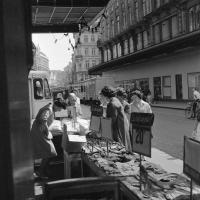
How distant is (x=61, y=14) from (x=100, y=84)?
3755 centimetres

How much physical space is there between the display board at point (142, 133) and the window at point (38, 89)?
460 inches

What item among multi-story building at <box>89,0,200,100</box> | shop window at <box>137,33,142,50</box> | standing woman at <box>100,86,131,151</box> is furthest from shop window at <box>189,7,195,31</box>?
standing woman at <box>100,86,131,151</box>

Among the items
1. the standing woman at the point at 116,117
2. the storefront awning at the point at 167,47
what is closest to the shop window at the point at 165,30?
the storefront awning at the point at 167,47

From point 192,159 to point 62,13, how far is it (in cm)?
363

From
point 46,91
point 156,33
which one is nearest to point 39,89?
point 46,91

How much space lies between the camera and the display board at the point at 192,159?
2.70 m

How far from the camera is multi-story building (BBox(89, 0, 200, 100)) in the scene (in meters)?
28.1

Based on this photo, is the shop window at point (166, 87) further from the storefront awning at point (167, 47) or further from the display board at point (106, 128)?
the display board at point (106, 128)

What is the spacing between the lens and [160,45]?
102ft

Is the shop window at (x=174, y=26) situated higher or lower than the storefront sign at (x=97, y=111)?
higher

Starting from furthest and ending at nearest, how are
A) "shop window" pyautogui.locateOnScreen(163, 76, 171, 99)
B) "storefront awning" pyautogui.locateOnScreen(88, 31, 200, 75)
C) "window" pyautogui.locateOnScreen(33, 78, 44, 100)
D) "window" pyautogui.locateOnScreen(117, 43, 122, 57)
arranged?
"window" pyautogui.locateOnScreen(117, 43, 122, 57)
"shop window" pyautogui.locateOnScreen(163, 76, 171, 99)
"storefront awning" pyautogui.locateOnScreen(88, 31, 200, 75)
"window" pyautogui.locateOnScreen(33, 78, 44, 100)

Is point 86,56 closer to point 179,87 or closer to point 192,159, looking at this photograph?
point 179,87

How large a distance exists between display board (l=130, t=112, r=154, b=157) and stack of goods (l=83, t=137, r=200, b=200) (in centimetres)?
21

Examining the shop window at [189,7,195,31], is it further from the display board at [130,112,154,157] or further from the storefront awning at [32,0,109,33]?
the display board at [130,112,154,157]
